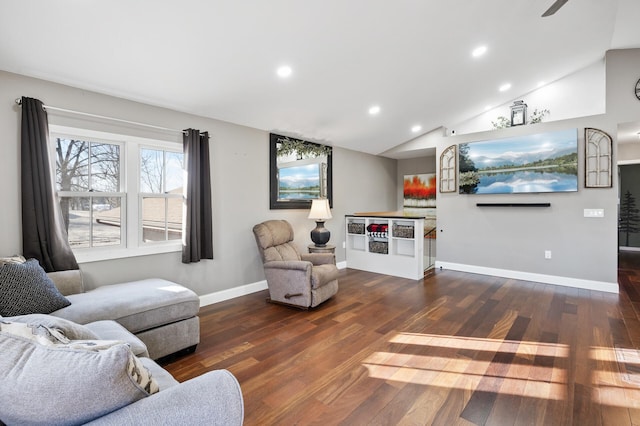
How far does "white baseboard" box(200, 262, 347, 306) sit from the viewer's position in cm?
388

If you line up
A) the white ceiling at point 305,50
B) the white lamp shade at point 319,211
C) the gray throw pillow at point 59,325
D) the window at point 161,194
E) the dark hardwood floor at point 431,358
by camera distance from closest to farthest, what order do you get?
the gray throw pillow at point 59,325, the dark hardwood floor at point 431,358, the white ceiling at point 305,50, the window at point 161,194, the white lamp shade at point 319,211

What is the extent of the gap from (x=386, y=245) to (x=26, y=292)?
15.1ft

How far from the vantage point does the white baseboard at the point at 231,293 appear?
3.88 meters

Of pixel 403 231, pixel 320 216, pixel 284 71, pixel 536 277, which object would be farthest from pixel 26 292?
pixel 536 277

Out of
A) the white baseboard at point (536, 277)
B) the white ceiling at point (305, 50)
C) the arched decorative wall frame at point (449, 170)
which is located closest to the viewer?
the white ceiling at point (305, 50)

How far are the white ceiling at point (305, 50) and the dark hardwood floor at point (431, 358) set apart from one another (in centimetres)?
256

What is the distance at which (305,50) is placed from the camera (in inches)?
120

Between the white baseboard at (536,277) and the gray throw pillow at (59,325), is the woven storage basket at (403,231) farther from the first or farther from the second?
the gray throw pillow at (59,325)

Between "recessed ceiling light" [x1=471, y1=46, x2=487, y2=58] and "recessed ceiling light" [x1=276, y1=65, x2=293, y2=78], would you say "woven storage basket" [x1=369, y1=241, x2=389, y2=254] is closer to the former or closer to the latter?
"recessed ceiling light" [x1=471, y1=46, x2=487, y2=58]

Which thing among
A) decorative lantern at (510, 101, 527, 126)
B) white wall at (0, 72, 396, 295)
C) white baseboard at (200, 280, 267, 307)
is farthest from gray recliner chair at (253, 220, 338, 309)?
decorative lantern at (510, 101, 527, 126)

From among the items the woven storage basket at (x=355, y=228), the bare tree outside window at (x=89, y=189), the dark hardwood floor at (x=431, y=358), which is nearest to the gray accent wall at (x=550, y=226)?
the dark hardwood floor at (x=431, y=358)

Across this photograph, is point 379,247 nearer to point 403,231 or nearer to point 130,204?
point 403,231

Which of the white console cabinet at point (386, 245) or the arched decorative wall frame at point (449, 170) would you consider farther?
the arched decorative wall frame at point (449, 170)

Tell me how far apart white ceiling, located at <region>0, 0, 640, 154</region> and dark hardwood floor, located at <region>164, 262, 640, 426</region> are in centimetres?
256
